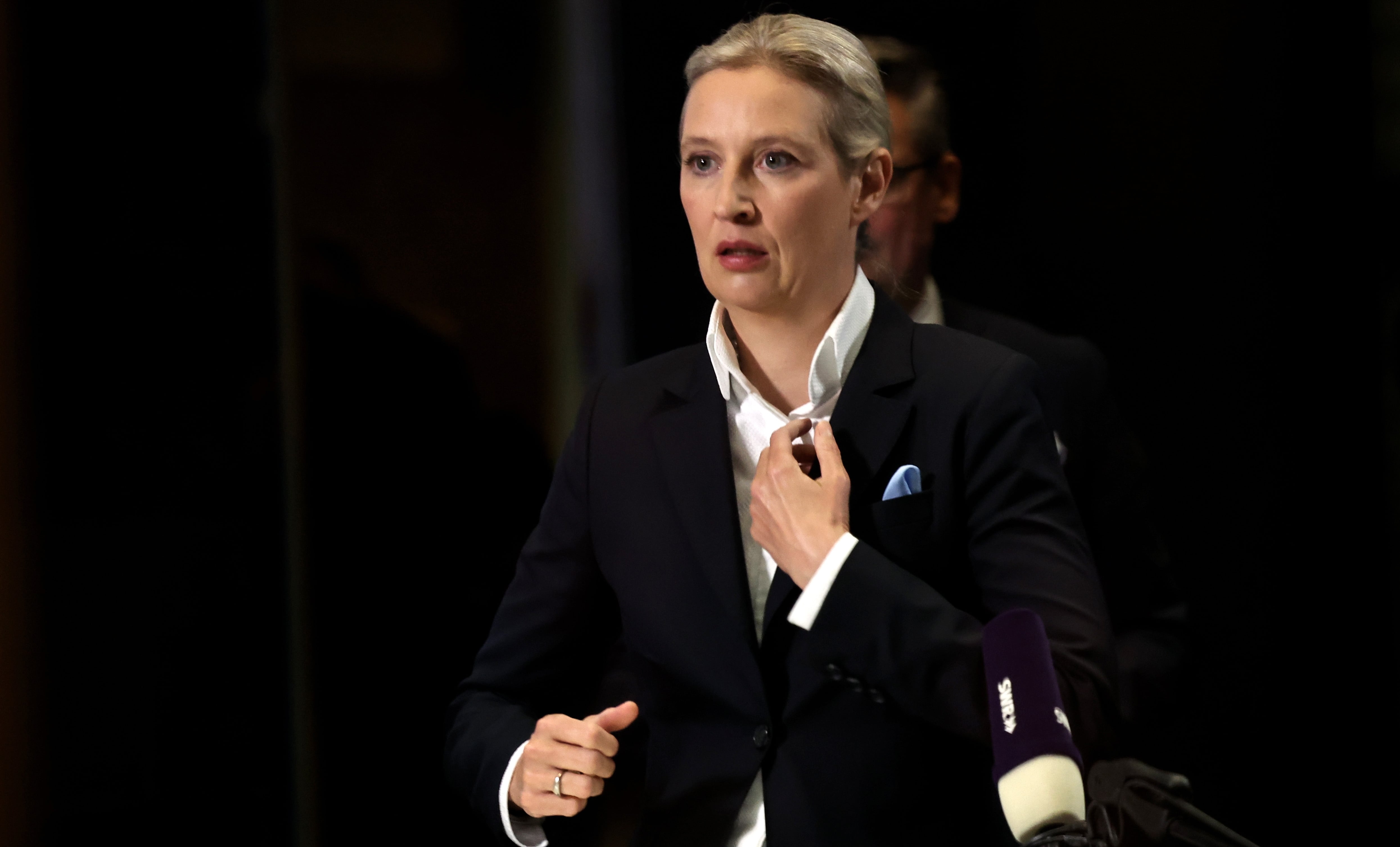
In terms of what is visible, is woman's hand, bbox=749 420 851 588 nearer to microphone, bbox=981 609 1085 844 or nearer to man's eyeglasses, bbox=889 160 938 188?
microphone, bbox=981 609 1085 844

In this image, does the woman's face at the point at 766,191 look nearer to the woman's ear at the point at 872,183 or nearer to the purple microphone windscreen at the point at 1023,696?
the woman's ear at the point at 872,183

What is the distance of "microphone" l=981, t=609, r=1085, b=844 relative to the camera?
124cm

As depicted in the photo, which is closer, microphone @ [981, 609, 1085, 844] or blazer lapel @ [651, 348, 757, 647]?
microphone @ [981, 609, 1085, 844]

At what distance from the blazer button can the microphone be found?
0.24 meters

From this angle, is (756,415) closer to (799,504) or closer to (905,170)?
(799,504)

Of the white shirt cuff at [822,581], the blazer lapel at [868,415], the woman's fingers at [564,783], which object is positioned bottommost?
the woman's fingers at [564,783]

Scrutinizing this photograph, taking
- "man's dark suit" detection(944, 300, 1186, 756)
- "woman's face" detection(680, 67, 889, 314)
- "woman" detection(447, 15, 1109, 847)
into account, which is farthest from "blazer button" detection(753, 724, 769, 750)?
"man's dark suit" detection(944, 300, 1186, 756)

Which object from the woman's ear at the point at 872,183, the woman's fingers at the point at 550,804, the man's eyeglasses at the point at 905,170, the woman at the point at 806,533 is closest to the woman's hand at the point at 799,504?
the woman at the point at 806,533

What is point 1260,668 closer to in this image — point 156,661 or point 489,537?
point 489,537

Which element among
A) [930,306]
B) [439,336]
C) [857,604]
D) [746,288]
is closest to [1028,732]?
[857,604]

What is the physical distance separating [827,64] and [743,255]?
0.72ft

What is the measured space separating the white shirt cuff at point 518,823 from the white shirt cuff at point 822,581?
38cm

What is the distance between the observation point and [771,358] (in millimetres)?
1465

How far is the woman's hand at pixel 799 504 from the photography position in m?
1.31
